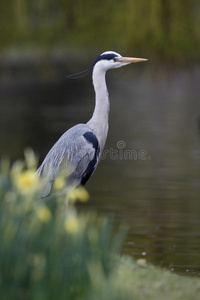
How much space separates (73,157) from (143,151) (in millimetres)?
9063

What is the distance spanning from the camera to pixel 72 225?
12.1 feet

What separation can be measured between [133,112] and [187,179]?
12.6 meters

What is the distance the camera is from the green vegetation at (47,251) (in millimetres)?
3648

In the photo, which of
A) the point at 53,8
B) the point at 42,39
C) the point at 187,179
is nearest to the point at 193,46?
the point at 187,179

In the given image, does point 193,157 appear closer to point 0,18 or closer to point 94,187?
point 94,187

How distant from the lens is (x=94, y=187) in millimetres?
11539

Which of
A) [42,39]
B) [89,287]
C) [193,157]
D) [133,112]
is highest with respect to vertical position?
[89,287]

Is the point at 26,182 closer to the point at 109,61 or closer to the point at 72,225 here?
the point at 72,225

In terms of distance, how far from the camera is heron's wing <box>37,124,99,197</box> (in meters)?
6.61

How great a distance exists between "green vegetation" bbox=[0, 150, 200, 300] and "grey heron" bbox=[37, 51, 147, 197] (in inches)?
A: 98.2

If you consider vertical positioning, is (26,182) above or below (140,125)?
above

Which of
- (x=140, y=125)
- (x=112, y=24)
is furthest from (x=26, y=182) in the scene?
(x=140, y=125)

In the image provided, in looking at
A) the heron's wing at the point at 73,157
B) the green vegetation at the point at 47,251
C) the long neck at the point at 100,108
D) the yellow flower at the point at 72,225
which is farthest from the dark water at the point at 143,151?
the yellow flower at the point at 72,225

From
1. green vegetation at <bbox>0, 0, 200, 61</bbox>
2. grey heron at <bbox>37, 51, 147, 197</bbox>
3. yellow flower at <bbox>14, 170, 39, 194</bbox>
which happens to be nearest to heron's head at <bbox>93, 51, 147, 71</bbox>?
grey heron at <bbox>37, 51, 147, 197</bbox>
